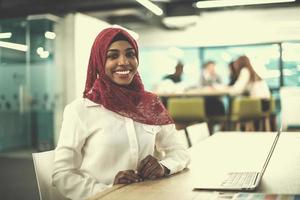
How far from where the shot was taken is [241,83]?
21.4ft

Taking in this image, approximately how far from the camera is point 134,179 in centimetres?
159

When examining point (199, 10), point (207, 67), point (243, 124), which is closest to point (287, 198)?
point (243, 124)

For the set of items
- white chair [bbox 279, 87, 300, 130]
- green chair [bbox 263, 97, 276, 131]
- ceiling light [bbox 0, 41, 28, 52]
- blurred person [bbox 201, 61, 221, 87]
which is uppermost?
ceiling light [bbox 0, 41, 28, 52]

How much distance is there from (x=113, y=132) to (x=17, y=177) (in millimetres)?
3545

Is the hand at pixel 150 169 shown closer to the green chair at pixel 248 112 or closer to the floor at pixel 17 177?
the floor at pixel 17 177

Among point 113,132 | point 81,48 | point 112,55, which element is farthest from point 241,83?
point 113,132

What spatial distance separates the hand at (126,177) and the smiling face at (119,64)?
42cm

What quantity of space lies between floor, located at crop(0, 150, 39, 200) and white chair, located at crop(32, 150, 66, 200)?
223 cm

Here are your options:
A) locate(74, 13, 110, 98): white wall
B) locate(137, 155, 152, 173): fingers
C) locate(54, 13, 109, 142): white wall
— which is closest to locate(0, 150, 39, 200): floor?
locate(54, 13, 109, 142): white wall

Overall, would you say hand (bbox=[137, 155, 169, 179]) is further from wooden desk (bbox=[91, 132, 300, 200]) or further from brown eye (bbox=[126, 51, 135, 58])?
brown eye (bbox=[126, 51, 135, 58])

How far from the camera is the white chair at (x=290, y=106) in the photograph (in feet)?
13.1

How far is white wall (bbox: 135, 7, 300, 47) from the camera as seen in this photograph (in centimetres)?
896

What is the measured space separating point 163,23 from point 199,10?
3.32 feet

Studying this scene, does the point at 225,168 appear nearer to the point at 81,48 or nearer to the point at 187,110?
the point at 187,110
